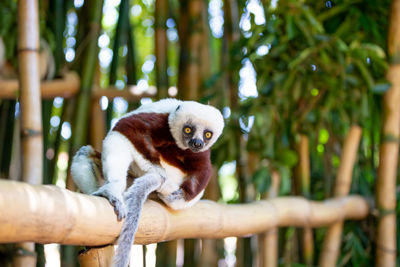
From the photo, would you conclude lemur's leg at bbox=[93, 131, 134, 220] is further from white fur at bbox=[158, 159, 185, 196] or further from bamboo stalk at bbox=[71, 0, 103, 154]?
bamboo stalk at bbox=[71, 0, 103, 154]

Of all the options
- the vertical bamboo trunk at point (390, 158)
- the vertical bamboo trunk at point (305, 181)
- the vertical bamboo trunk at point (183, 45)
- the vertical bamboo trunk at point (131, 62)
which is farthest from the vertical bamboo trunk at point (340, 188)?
the vertical bamboo trunk at point (131, 62)

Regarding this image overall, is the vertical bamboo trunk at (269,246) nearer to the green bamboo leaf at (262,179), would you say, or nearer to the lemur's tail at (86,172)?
the green bamboo leaf at (262,179)

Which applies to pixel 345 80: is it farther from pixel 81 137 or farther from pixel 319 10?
pixel 81 137

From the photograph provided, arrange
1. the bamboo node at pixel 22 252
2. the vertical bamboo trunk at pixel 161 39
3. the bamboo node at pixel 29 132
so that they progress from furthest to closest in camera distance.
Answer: the vertical bamboo trunk at pixel 161 39 → the bamboo node at pixel 22 252 → the bamboo node at pixel 29 132

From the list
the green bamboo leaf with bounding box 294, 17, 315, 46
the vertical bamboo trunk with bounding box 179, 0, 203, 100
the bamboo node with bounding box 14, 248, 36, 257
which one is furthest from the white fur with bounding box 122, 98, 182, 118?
the vertical bamboo trunk with bounding box 179, 0, 203, 100

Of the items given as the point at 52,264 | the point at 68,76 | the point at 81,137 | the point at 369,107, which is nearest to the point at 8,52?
the point at 68,76

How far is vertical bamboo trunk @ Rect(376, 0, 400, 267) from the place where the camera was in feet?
13.2

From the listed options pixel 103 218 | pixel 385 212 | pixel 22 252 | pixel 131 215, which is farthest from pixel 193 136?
pixel 385 212

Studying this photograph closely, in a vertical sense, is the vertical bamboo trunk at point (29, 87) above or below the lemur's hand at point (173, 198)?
above

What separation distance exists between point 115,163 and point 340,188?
8.21 ft

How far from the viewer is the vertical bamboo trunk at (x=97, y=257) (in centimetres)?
194

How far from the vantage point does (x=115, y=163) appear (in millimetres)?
2191

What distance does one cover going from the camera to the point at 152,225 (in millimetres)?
2148

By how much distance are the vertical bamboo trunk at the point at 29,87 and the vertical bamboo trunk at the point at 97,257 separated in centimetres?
80
